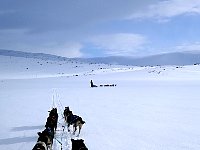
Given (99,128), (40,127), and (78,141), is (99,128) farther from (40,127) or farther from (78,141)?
(78,141)

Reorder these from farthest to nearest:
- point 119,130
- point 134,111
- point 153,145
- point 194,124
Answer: point 134,111, point 194,124, point 119,130, point 153,145

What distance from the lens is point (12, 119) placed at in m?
15.4

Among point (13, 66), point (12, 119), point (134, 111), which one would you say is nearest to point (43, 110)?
point (12, 119)

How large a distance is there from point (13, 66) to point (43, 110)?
79874 millimetres

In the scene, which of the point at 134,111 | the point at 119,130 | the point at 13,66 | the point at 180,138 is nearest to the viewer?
the point at 180,138

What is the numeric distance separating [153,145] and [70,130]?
3582mm

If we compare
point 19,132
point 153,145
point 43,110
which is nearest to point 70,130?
point 19,132

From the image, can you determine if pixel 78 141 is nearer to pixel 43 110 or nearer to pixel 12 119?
pixel 12 119

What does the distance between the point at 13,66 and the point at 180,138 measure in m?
89.1

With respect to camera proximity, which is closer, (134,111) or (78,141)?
(78,141)

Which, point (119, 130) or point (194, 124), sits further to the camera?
point (194, 124)

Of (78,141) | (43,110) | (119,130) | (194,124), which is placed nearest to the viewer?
(78,141)

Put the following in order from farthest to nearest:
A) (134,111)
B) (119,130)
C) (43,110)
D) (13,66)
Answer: (13,66) → (43,110) → (134,111) → (119,130)

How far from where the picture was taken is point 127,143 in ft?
33.2
